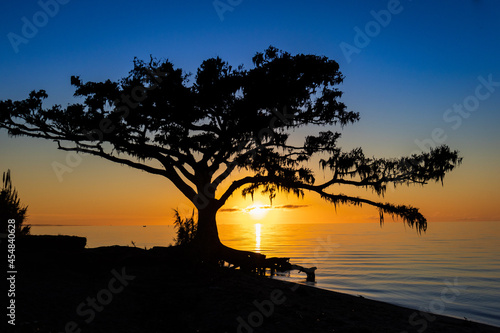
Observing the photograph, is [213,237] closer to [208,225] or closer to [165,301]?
[208,225]

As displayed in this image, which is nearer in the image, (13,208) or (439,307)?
(13,208)

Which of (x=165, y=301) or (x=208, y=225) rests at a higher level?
(x=208, y=225)

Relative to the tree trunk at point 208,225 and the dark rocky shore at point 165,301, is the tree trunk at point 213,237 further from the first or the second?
the dark rocky shore at point 165,301

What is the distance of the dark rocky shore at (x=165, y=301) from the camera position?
7680 millimetres

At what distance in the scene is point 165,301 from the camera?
29.7ft

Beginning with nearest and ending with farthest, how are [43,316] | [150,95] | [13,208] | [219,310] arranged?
[43,316] → [219,310] → [13,208] → [150,95]

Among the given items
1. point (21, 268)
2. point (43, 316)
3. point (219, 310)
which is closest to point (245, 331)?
point (219, 310)

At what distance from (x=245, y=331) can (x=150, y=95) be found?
13.6 metres

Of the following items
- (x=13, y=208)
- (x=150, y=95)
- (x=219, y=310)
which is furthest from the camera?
(x=150, y=95)

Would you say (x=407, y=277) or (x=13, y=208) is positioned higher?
(x=13, y=208)

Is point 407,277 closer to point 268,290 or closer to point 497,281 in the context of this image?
point 497,281

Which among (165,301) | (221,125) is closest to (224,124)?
(221,125)

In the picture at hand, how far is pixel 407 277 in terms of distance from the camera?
1102 inches

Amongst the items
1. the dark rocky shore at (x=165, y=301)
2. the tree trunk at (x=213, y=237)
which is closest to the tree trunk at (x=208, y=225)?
the tree trunk at (x=213, y=237)
